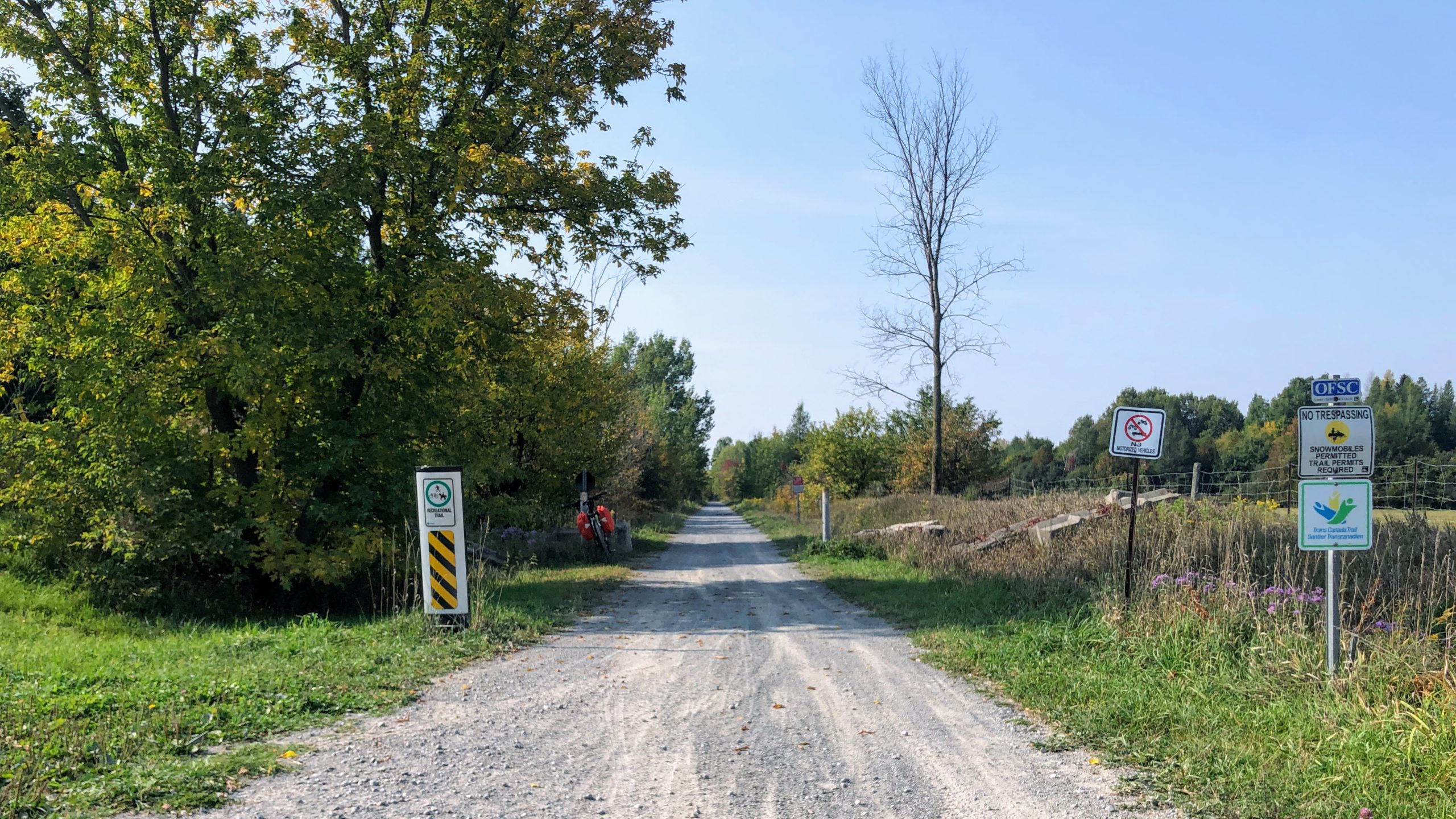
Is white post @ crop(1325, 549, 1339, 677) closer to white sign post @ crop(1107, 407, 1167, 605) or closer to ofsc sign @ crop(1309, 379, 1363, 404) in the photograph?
ofsc sign @ crop(1309, 379, 1363, 404)

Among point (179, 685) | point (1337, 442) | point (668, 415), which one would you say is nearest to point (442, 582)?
point (179, 685)

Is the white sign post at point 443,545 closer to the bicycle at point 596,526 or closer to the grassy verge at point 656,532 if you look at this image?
the bicycle at point 596,526

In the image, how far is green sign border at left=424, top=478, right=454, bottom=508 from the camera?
10656 mm

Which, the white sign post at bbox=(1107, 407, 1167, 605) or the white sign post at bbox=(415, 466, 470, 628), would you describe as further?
the white sign post at bbox=(415, 466, 470, 628)

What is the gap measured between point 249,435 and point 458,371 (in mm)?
3595

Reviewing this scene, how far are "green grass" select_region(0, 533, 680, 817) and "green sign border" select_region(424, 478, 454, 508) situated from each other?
3.87 ft

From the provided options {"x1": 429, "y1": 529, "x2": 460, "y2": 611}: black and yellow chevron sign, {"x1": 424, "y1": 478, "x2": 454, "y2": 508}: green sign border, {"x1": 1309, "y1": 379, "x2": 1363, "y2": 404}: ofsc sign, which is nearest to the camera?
{"x1": 1309, "y1": 379, "x2": 1363, "y2": 404}: ofsc sign

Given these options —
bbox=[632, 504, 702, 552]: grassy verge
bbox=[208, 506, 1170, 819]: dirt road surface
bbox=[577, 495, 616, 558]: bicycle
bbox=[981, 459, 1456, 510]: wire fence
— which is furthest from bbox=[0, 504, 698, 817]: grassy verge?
bbox=[632, 504, 702, 552]: grassy verge

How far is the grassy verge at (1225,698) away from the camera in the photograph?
16.4 ft

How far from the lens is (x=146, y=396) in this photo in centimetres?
1288

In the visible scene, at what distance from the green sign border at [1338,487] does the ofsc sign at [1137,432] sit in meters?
2.66

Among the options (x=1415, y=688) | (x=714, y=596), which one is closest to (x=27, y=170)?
(x=714, y=596)

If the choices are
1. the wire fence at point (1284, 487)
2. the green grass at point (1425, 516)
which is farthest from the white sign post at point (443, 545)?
the wire fence at point (1284, 487)

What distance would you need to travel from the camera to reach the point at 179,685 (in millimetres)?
7027
